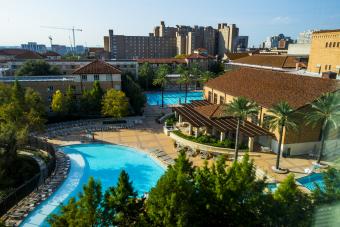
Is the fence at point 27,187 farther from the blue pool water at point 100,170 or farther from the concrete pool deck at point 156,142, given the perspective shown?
the concrete pool deck at point 156,142

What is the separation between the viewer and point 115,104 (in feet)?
125

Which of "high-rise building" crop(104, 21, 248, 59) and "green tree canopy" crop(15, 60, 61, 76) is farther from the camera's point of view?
"high-rise building" crop(104, 21, 248, 59)

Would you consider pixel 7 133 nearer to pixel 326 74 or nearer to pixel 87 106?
pixel 87 106

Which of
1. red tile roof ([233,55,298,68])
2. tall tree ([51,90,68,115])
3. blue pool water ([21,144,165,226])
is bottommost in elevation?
blue pool water ([21,144,165,226])

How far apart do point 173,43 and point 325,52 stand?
10626 centimetres

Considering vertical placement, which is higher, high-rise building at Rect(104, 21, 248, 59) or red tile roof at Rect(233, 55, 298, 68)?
high-rise building at Rect(104, 21, 248, 59)

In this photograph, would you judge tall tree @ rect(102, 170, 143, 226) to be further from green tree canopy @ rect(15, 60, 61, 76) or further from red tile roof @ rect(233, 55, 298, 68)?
red tile roof @ rect(233, 55, 298, 68)

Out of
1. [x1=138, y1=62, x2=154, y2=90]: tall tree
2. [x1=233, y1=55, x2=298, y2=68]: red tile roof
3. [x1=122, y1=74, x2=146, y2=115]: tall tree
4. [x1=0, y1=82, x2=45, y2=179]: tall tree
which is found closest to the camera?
[x1=0, y1=82, x2=45, y2=179]: tall tree

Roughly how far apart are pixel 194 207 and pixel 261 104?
22063 mm

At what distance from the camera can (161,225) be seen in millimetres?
12461

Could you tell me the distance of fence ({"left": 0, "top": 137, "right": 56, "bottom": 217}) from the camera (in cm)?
1858

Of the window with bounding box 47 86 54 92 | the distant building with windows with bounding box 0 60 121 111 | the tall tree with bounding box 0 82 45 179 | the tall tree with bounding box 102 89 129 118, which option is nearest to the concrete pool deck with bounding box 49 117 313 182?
the tall tree with bounding box 102 89 129 118

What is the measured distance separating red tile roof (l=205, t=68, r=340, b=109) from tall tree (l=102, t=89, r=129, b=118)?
15.6m

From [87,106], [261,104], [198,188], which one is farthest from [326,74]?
[87,106]
